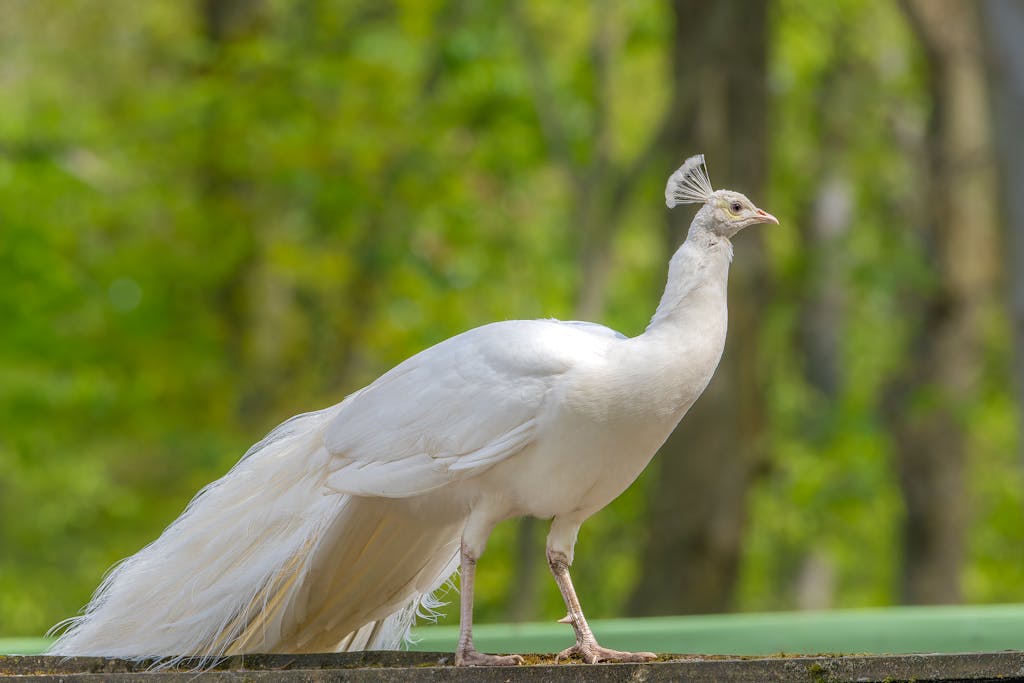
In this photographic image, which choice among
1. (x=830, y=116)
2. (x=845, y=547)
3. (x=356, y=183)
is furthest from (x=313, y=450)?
(x=845, y=547)

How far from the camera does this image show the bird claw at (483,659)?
12.4ft

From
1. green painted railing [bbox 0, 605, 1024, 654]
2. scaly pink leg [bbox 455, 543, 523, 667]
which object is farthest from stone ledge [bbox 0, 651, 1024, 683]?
green painted railing [bbox 0, 605, 1024, 654]

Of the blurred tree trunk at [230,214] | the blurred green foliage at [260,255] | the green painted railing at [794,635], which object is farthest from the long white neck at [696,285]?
the blurred tree trunk at [230,214]

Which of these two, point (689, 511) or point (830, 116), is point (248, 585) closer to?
point (689, 511)

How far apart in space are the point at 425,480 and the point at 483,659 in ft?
1.71

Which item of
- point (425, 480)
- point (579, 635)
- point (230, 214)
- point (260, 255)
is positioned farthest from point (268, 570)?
point (260, 255)

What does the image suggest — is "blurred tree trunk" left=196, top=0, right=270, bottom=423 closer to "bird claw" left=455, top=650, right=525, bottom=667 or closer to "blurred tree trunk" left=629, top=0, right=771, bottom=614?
"blurred tree trunk" left=629, top=0, right=771, bottom=614

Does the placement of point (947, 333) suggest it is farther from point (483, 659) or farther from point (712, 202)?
point (483, 659)

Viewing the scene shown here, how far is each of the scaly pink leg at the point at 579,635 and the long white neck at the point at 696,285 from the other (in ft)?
2.29

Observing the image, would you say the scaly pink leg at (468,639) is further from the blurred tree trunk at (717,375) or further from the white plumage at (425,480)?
the blurred tree trunk at (717,375)

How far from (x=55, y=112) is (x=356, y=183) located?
9.10 feet

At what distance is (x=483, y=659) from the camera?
383 centimetres

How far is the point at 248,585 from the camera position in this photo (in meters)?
4.33

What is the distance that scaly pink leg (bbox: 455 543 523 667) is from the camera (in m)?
3.79
